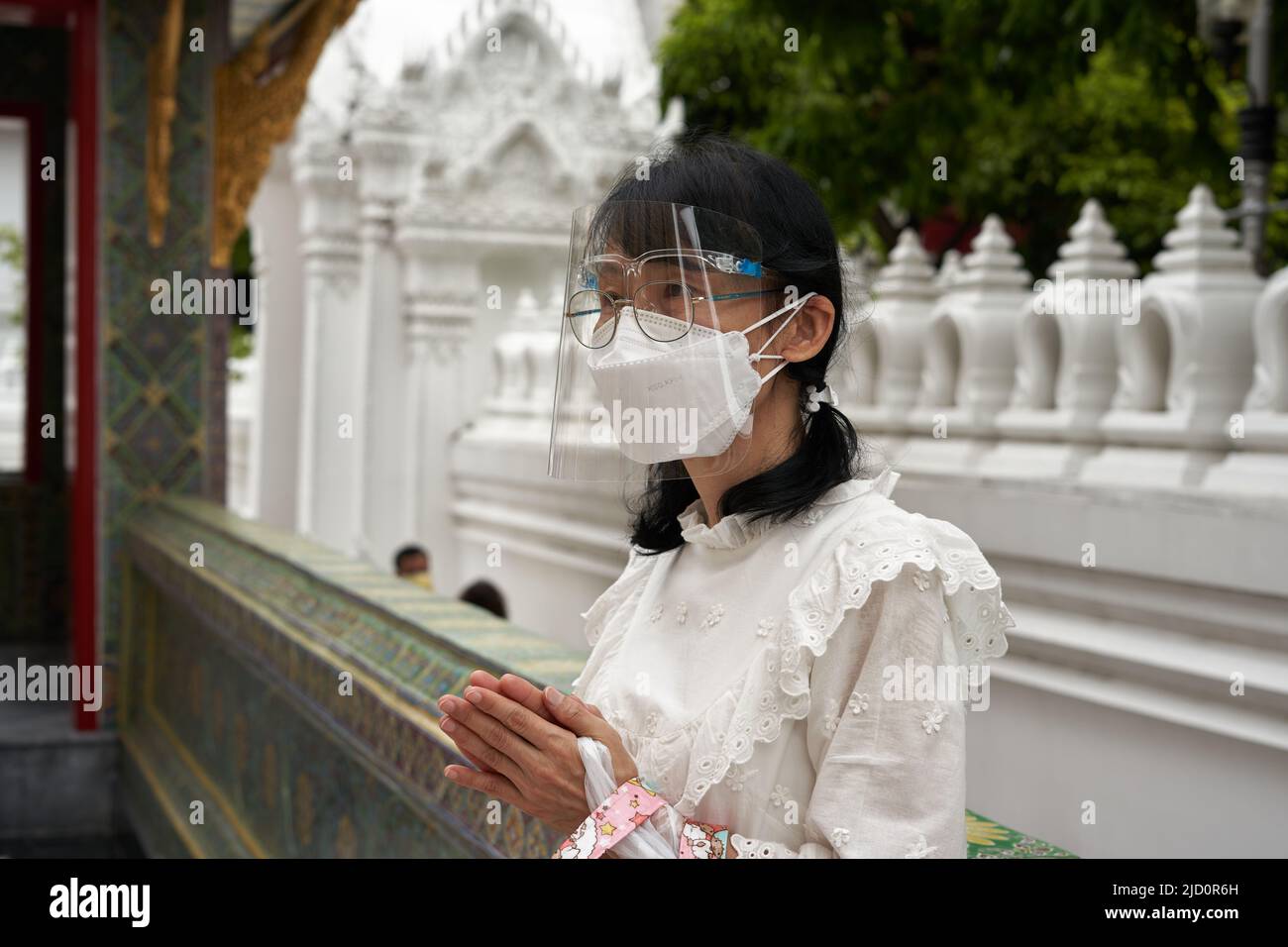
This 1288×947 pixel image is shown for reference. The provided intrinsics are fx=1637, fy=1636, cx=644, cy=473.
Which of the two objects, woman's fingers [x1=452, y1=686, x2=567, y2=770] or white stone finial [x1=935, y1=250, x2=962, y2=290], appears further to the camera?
white stone finial [x1=935, y1=250, x2=962, y2=290]

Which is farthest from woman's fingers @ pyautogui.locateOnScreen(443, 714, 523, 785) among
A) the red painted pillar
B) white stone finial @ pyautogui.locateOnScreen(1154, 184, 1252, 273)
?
the red painted pillar

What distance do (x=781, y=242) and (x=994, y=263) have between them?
149 inches

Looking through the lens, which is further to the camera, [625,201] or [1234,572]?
[1234,572]

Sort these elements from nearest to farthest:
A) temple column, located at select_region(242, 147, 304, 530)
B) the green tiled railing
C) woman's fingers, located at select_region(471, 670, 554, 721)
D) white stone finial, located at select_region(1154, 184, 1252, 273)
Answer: woman's fingers, located at select_region(471, 670, 554, 721)
the green tiled railing
white stone finial, located at select_region(1154, 184, 1252, 273)
temple column, located at select_region(242, 147, 304, 530)

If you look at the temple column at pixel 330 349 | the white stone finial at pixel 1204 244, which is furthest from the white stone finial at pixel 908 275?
the temple column at pixel 330 349

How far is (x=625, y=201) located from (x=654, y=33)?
1770 cm

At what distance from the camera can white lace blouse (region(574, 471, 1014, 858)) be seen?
148 centimetres

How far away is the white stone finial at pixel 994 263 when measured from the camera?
530cm

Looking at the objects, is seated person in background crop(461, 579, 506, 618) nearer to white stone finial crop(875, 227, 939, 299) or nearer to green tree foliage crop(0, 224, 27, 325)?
white stone finial crop(875, 227, 939, 299)

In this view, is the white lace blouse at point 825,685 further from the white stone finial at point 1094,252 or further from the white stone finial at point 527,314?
the white stone finial at point 527,314

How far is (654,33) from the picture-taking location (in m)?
18.8

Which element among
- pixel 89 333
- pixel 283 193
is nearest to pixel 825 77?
pixel 283 193

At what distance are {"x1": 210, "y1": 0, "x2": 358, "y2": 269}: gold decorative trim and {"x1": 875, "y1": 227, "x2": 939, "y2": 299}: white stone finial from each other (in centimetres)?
243
